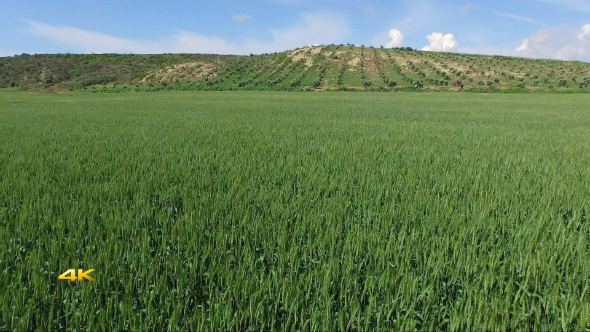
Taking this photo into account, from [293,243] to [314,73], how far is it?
5595cm

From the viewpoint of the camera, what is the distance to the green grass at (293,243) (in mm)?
1587

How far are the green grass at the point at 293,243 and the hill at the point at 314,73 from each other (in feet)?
138

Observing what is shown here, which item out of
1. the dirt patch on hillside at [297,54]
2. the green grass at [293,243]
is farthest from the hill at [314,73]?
the green grass at [293,243]

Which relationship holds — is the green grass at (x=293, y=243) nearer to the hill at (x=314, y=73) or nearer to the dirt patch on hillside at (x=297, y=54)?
the hill at (x=314, y=73)

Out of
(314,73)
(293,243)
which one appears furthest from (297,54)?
(293,243)

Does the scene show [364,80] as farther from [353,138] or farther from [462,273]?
[462,273]

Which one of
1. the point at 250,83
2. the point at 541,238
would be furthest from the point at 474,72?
the point at 541,238

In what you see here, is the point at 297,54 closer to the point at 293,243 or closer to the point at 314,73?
the point at 314,73

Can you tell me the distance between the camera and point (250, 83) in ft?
166

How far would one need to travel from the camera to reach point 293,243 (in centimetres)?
221

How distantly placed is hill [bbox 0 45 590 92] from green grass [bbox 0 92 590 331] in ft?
138

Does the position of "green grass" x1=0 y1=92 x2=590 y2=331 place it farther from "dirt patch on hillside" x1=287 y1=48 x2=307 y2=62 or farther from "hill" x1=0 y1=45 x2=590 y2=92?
"dirt patch on hillside" x1=287 y1=48 x2=307 y2=62

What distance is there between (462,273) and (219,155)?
13.5ft

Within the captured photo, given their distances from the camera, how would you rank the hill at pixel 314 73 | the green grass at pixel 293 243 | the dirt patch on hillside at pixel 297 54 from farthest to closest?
the dirt patch on hillside at pixel 297 54 < the hill at pixel 314 73 < the green grass at pixel 293 243
